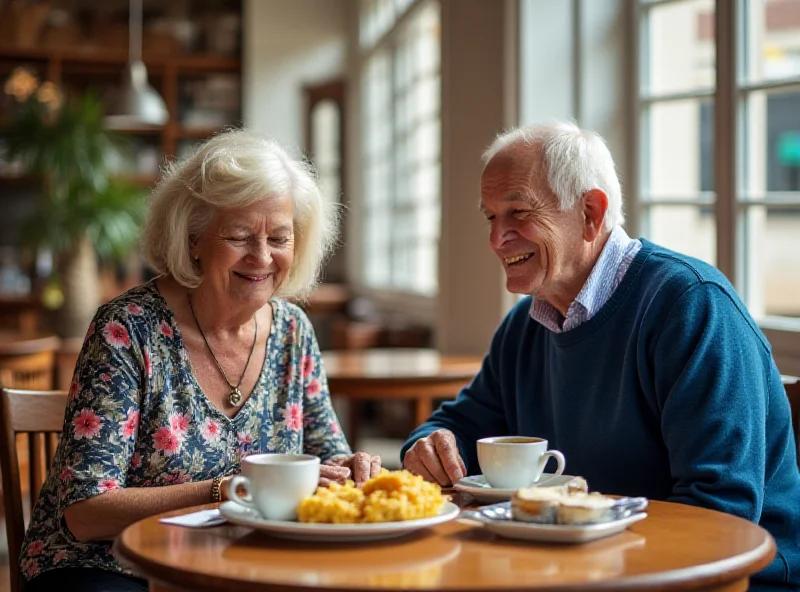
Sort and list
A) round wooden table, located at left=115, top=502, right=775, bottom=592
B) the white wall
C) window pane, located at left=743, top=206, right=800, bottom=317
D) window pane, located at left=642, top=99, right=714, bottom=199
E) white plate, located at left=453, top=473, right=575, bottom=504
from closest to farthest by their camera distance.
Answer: round wooden table, located at left=115, top=502, right=775, bottom=592, white plate, located at left=453, top=473, right=575, bottom=504, window pane, located at left=642, top=99, right=714, bottom=199, the white wall, window pane, located at left=743, top=206, right=800, bottom=317

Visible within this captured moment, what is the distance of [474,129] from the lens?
174 inches

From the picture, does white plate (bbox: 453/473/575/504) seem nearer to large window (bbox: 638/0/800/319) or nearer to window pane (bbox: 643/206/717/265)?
large window (bbox: 638/0/800/319)

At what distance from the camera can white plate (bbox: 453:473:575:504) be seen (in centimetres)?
159

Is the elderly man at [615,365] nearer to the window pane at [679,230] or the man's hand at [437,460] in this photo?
the man's hand at [437,460]

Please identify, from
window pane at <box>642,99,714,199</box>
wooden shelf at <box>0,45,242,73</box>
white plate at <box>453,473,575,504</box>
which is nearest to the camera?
white plate at <box>453,473,575,504</box>

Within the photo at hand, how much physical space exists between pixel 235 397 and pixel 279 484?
69 centimetres

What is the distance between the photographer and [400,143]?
7020 millimetres

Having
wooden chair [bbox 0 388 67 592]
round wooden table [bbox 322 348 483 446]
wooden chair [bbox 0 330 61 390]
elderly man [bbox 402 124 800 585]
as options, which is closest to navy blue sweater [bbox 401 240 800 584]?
elderly man [bbox 402 124 800 585]

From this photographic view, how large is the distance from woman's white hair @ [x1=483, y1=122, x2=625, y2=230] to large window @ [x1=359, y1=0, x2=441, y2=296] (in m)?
3.71

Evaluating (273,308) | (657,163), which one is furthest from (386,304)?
(273,308)

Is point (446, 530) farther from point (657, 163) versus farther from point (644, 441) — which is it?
point (657, 163)

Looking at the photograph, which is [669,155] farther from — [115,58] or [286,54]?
[115,58]

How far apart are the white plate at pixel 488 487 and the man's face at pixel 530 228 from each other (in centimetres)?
44

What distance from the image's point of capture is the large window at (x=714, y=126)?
310cm
